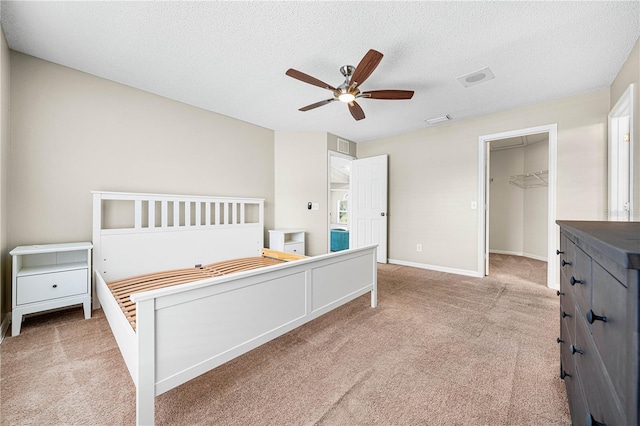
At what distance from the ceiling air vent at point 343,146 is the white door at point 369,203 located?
0.30 m

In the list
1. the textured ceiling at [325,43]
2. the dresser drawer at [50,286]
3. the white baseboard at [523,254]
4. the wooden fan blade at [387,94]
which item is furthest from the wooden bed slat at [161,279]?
the white baseboard at [523,254]

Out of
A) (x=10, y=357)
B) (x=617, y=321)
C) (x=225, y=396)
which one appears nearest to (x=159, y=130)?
(x=10, y=357)

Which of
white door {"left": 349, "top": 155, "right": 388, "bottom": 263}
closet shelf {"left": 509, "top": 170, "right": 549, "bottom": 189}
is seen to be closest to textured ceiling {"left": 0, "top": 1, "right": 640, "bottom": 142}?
white door {"left": 349, "top": 155, "right": 388, "bottom": 263}

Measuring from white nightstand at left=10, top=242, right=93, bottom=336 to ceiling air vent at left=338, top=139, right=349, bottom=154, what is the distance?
3.95m

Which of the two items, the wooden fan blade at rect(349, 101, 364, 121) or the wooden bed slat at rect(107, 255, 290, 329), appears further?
the wooden fan blade at rect(349, 101, 364, 121)

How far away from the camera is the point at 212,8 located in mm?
1870

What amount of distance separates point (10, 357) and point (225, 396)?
1.64m

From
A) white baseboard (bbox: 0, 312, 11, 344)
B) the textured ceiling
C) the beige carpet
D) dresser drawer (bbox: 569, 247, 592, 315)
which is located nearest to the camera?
dresser drawer (bbox: 569, 247, 592, 315)

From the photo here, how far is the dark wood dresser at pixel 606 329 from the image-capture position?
0.49 meters

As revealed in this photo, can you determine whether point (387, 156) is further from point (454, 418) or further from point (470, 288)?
point (454, 418)

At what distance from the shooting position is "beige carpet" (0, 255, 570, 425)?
1.33 meters

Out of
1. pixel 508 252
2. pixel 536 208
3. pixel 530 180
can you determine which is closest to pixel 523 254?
pixel 508 252

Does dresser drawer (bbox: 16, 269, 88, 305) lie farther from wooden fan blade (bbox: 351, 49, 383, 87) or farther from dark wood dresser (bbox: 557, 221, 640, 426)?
dark wood dresser (bbox: 557, 221, 640, 426)

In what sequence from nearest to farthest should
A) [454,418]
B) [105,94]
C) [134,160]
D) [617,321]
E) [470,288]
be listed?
[617,321]
[454,418]
[105,94]
[134,160]
[470,288]
